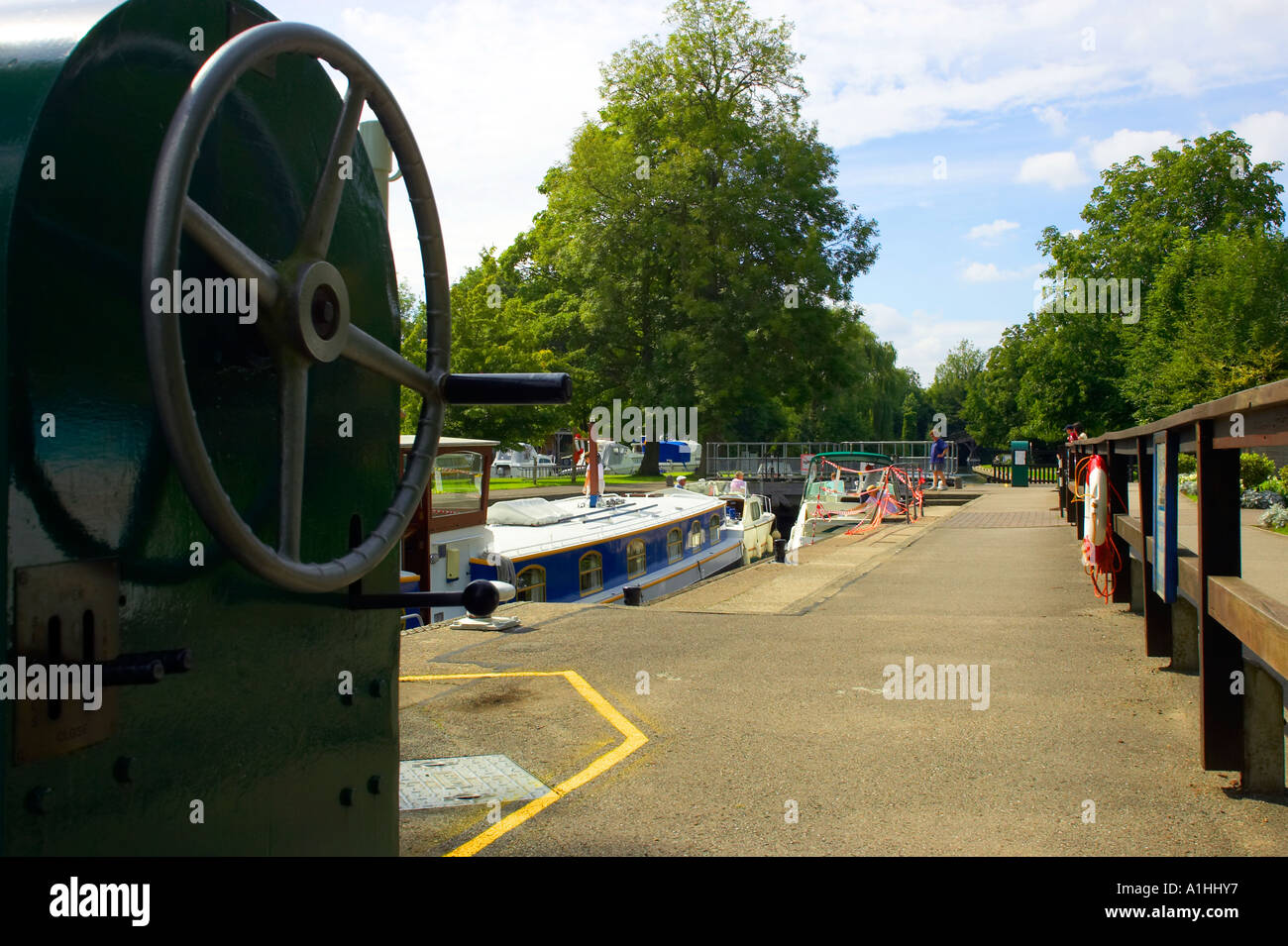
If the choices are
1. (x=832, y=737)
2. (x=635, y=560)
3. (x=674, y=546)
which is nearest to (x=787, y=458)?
(x=674, y=546)

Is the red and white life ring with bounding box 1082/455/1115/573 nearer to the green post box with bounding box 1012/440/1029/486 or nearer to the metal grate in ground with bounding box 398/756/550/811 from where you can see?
the metal grate in ground with bounding box 398/756/550/811

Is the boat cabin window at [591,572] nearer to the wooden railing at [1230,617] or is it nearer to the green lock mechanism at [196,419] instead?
the wooden railing at [1230,617]

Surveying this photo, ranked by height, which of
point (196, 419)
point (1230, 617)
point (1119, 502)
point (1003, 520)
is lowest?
point (1003, 520)

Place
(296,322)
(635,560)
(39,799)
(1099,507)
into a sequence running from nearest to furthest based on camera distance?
(39,799), (296,322), (1099,507), (635,560)

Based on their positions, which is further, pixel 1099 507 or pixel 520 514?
pixel 520 514

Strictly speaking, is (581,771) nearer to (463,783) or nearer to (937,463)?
(463,783)

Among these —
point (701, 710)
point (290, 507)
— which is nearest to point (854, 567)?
point (701, 710)

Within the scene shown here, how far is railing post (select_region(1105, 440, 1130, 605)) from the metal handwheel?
27.6 feet

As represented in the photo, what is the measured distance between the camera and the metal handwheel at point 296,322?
62.8 inches

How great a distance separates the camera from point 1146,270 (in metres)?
47.2

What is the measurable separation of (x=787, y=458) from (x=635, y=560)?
33.9m

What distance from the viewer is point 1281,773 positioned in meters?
4.41

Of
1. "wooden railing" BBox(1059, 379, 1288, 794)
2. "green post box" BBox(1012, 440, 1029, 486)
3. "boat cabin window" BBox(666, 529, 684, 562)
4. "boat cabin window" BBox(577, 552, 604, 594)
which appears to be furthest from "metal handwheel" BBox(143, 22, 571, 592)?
"green post box" BBox(1012, 440, 1029, 486)
